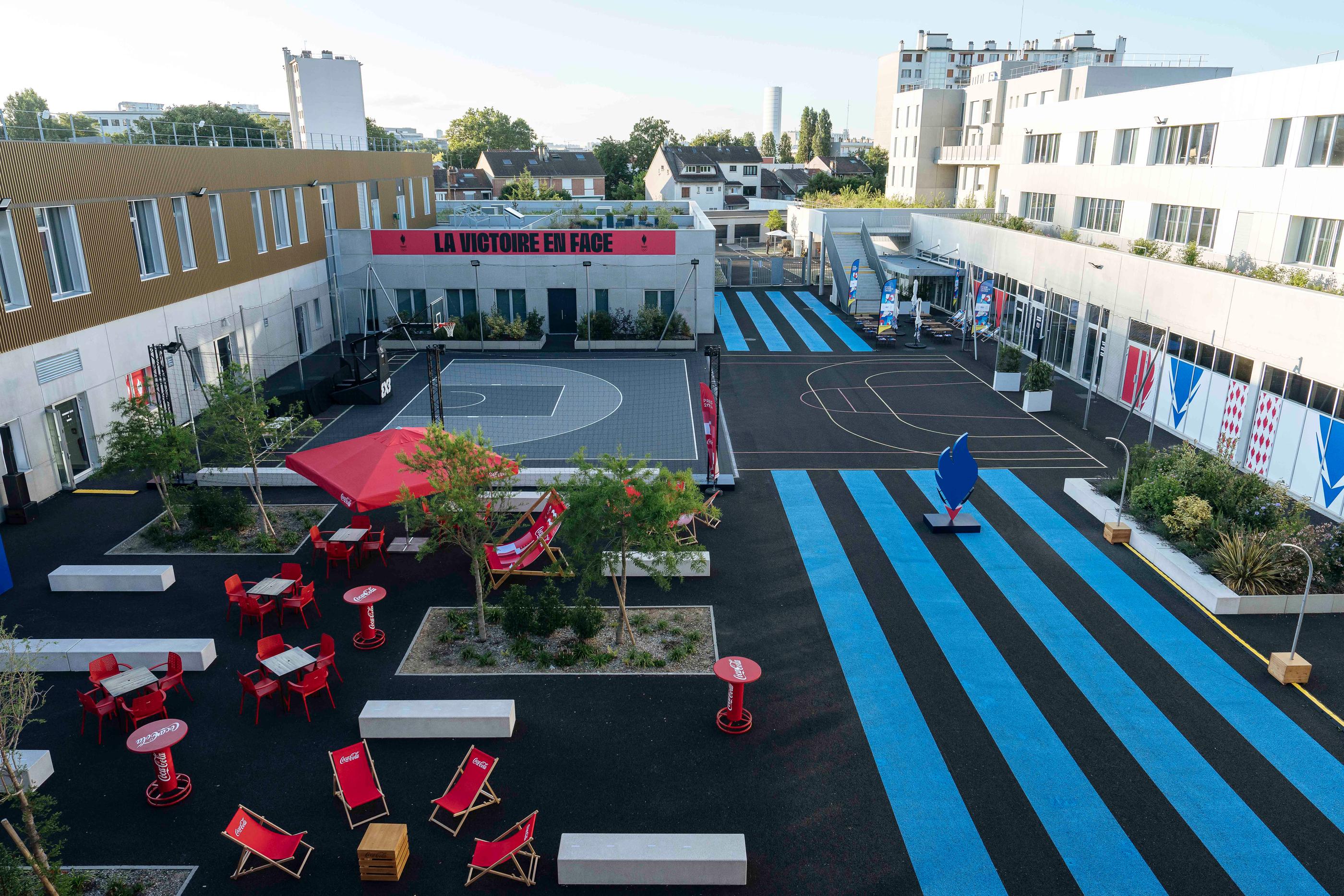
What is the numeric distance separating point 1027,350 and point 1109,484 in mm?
16513

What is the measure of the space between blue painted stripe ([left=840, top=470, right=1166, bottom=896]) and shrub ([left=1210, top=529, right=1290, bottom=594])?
4.85 m

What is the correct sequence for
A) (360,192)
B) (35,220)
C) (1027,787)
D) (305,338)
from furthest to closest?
(360,192)
(305,338)
(35,220)
(1027,787)

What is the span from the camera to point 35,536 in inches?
690

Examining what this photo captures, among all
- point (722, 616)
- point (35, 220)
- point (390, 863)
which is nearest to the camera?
point (390, 863)

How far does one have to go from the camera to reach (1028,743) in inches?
448

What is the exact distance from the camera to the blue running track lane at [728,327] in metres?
36.0

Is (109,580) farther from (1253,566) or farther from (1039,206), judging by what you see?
(1039,206)

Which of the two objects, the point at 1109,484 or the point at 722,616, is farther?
the point at 1109,484

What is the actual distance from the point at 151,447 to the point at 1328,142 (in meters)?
28.8

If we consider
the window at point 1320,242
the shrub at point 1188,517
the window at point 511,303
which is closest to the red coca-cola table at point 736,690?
the shrub at point 1188,517

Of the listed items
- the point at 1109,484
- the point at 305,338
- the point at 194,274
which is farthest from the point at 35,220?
the point at 1109,484

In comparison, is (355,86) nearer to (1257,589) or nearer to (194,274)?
(194,274)

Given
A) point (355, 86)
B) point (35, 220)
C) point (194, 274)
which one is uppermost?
point (355, 86)

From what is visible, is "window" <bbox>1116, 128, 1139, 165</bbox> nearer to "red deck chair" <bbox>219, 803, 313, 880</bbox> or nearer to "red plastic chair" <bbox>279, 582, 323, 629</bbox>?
"red plastic chair" <bbox>279, 582, 323, 629</bbox>
